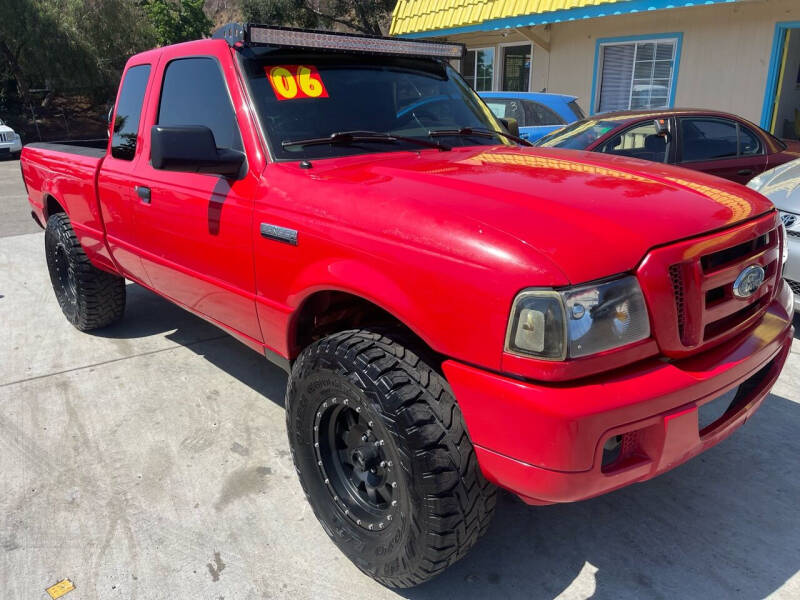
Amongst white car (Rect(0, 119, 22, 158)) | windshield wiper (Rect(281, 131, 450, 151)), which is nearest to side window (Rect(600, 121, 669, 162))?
windshield wiper (Rect(281, 131, 450, 151))

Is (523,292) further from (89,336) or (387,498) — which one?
(89,336)

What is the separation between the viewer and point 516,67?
14.0m

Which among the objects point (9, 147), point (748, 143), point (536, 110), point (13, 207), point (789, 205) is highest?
point (536, 110)

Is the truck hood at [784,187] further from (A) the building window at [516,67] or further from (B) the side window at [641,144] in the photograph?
(A) the building window at [516,67]

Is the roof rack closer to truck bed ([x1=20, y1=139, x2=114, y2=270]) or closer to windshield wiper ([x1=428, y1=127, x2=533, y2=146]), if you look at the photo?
windshield wiper ([x1=428, y1=127, x2=533, y2=146])

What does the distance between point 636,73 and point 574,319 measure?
10.4 m

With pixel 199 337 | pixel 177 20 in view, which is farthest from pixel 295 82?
pixel 177 20

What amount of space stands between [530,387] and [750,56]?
368 inches

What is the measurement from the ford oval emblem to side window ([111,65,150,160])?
315cm

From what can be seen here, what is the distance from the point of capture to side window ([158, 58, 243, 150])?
285 centimetres

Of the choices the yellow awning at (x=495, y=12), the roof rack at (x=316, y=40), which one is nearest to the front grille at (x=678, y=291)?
the roof rack at (x=316, y=40)

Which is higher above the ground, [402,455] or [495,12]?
[495,12]

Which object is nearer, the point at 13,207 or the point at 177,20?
the point at 13,207

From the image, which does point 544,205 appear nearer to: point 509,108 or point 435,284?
point 435,284
